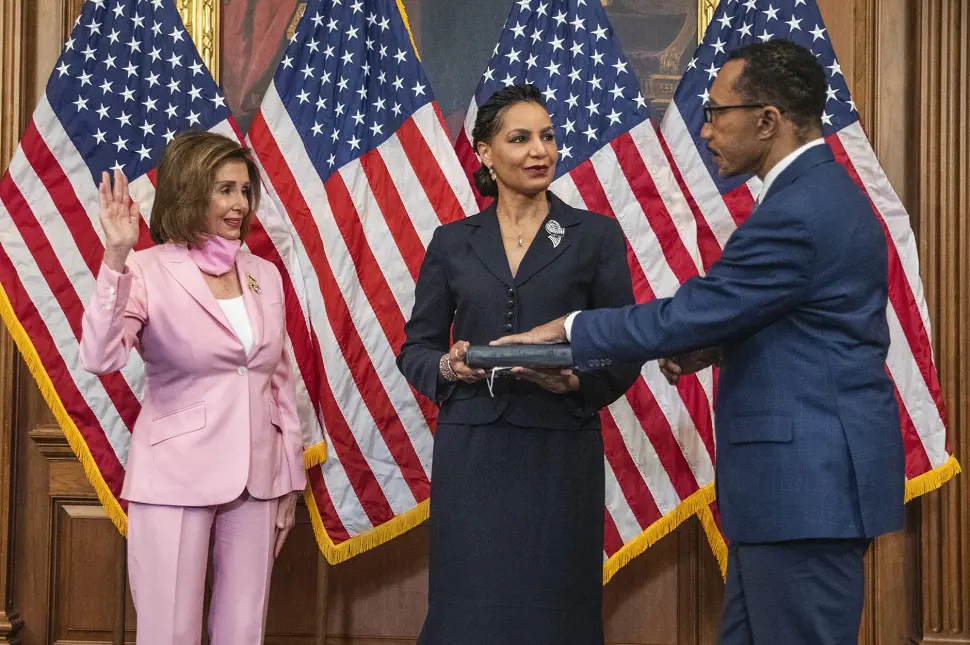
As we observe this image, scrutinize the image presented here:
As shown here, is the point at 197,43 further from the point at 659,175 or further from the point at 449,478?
the point at 449,478

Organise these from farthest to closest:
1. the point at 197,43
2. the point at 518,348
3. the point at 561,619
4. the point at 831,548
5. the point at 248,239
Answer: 1. the point at 197,43
2. the point at 248,239
3. the point at 561,619
4. the point at 518,348
5. the point at 831,548

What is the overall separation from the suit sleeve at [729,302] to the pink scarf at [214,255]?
125 centimetres

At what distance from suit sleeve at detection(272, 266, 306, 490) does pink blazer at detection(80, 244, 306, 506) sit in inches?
2.1

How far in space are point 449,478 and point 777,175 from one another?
110 centimetres

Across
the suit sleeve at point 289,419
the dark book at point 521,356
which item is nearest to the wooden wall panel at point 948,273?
the dark book at point 521,356

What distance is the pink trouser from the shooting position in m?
2.58

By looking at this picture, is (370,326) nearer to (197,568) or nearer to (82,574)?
(197,568)

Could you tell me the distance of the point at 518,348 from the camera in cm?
206

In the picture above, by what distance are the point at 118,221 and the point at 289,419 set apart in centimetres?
76

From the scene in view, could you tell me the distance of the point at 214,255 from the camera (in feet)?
9.09

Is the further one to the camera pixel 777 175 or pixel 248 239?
pixel 248 239

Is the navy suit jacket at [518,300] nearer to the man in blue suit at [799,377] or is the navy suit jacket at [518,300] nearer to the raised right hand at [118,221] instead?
the man in blue suit at [799,377]

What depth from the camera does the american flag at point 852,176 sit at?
325 centimetres

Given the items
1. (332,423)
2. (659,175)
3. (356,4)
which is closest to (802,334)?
(659,175)
